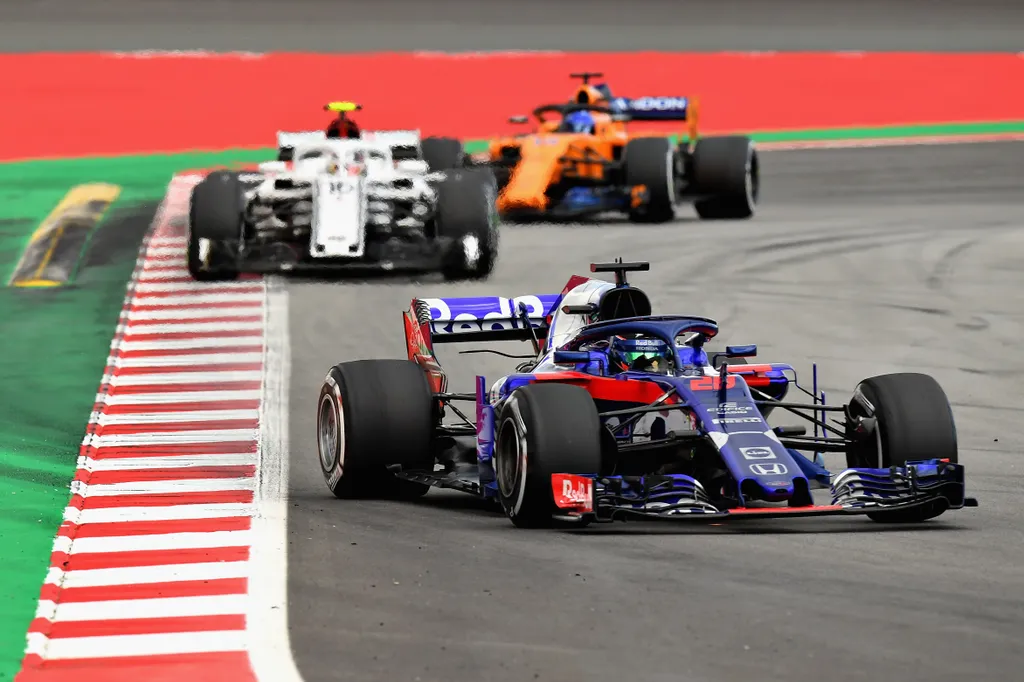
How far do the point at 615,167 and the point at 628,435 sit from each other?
679 inches

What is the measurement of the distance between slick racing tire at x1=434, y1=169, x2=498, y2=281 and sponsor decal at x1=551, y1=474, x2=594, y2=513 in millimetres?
12586

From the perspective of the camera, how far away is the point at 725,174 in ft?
97.6

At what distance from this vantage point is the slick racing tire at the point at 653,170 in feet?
95.0

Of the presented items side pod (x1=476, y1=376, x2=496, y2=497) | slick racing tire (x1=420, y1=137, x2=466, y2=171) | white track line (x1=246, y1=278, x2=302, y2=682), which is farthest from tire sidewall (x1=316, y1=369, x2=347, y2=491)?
slick racing tire (x1=420, y1=137, x2=466, y2=171)

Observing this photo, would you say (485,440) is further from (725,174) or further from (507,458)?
(725,174)

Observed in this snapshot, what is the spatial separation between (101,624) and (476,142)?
1216 inches

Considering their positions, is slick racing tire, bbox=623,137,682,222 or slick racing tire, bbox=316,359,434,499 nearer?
slick racing tire, bbox=316,359,434,499

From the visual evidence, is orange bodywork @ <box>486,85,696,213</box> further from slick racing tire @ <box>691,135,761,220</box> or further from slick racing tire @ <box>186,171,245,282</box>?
slick racing tire @ <box>186,171,245,282</box>

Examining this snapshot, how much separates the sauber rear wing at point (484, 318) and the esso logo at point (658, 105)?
15596mm

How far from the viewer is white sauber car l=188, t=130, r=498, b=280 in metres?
23.8

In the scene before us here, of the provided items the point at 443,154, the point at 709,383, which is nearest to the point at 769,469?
the point at 709,383

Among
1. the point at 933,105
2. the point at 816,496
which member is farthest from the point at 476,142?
the point at 816,496

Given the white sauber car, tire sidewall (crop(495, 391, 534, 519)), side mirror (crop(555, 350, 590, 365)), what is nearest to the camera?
tire sidewall (crop(495, 391, 534, 519))

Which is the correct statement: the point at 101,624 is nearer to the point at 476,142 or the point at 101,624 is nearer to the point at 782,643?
the point at 782,643
